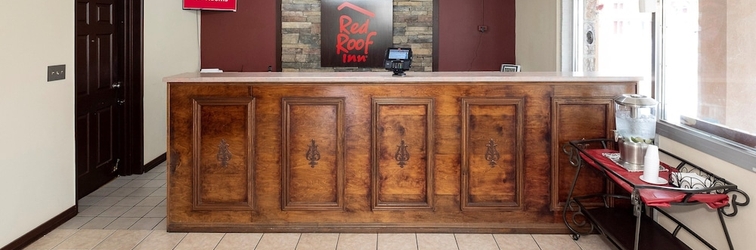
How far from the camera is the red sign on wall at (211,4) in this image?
20.3ft

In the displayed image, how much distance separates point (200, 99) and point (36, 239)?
1.30 metres

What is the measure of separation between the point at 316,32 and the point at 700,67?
4.23m

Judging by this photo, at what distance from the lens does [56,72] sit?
3.75 meters

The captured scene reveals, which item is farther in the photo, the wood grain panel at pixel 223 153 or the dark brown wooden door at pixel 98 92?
the dark brown wooden door at pixel 98 92

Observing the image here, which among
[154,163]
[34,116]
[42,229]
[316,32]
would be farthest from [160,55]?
[42,229]

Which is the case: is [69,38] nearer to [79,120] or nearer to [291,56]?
[79,120]

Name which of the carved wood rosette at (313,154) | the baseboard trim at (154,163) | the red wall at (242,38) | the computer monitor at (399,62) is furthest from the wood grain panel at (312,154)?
the red wall at (242,38)

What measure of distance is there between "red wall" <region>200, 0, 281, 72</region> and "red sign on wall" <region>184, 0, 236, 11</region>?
0.14 metres

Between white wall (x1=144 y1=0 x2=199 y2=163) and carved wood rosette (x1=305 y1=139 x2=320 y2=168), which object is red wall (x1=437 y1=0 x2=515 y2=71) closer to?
white wall (x1=144 y1=0 x2=199 y2=163)

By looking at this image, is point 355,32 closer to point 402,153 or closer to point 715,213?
point 402,153

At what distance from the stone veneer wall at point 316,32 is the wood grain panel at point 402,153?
10.0ft

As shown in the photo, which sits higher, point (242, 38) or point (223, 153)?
point (242, 38)

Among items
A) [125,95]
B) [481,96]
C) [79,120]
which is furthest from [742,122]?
[125,95]

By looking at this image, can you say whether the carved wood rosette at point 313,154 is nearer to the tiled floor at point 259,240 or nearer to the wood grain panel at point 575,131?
the tiled floor at point 259,240
